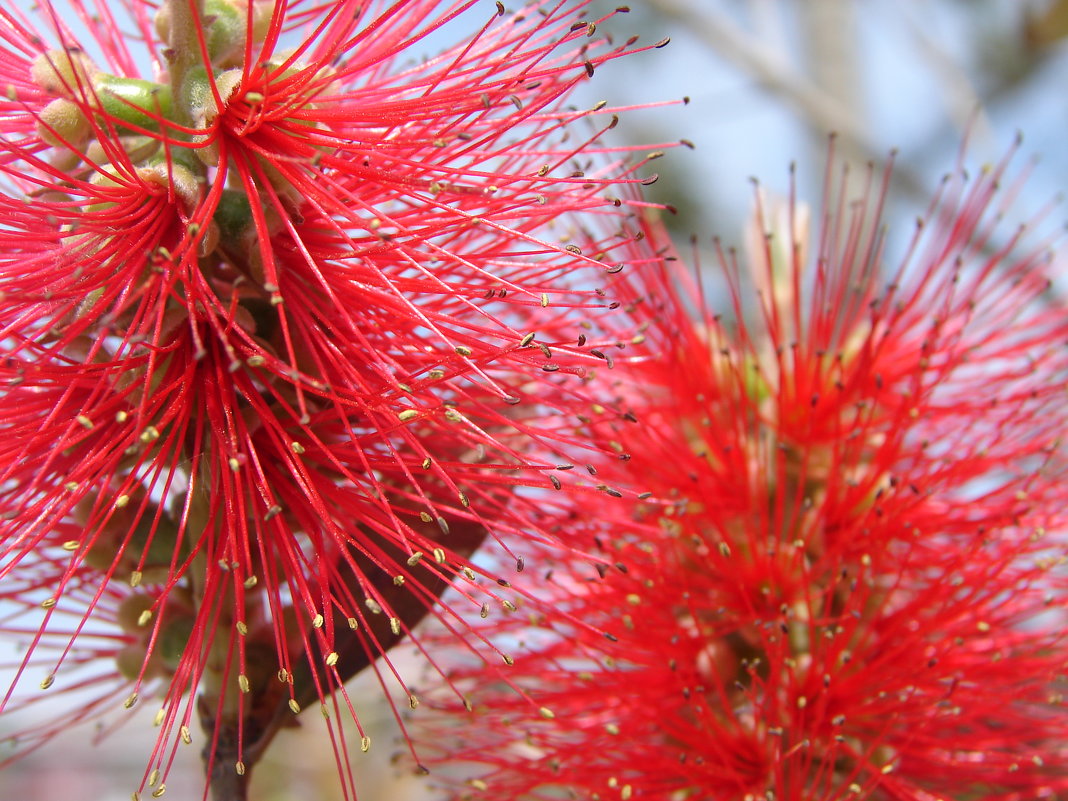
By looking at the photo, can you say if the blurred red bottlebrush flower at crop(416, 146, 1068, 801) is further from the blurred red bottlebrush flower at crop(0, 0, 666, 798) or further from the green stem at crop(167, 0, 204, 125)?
the green stem at crop(167, 0, 204, 125)

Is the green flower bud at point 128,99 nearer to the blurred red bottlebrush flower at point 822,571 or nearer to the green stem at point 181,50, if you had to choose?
the green stem at point 181,50

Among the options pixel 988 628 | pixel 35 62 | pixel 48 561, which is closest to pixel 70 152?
pixel 35 62

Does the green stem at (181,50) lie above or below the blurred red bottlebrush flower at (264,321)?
above

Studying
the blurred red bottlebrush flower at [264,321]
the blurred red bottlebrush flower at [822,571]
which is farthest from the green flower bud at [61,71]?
the blurred red bottlebrush flower at [822,571]

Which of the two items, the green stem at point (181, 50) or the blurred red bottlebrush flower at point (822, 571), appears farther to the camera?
the blurred red bottlebrush flower at point (822, 571)

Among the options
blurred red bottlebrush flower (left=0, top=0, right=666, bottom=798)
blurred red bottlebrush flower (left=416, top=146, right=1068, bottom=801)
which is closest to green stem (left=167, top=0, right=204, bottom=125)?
blurred red bottlebrush flower (left=0, top=0, right=666, bottom=798)

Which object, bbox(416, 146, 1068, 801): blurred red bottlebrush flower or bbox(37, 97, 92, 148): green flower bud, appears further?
bbox(416, 146, 1068, 801): blurred red bottlebrush flower

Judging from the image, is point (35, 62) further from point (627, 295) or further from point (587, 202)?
point (627, 295)

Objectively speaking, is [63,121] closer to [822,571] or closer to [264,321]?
[264,321]

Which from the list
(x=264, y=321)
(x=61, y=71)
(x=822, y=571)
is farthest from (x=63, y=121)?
(x=822, y=571)
